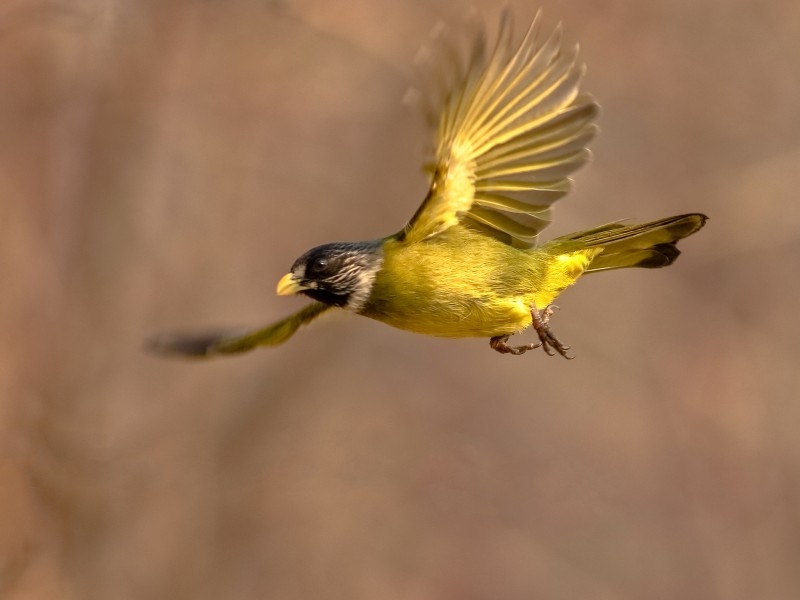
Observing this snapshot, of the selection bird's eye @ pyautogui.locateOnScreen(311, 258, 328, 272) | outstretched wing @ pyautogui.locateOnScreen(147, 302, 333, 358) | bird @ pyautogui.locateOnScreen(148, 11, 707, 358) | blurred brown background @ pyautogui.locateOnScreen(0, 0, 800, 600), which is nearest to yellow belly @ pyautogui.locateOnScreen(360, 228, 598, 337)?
bird @ pyautogui.locateOnScreen(148, 11, 707, 358)

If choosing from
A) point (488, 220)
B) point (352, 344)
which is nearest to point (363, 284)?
point (488, 220)

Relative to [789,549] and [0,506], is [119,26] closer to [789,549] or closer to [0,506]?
[0,506]

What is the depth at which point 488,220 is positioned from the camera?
3.57 m

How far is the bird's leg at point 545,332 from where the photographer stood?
341 cm

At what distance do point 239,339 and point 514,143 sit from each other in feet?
3.85

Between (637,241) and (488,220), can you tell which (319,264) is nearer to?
(488,220)

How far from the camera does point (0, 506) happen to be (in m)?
5.56

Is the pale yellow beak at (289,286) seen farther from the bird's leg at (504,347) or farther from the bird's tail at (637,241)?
the bird's tail at (637,241)

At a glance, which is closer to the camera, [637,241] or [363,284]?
[363,284]

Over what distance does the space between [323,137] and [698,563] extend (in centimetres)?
397

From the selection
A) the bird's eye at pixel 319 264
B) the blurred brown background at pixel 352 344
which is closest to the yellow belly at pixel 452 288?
the bird's eye at pixel 319 264

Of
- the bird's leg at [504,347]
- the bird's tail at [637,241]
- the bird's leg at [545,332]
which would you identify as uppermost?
the bird's tail at [637,241]

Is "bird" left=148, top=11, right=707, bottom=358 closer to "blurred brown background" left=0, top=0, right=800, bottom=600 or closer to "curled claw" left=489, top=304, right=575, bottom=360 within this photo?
"curled claw" left=489, top=304, right=575, bottom=360

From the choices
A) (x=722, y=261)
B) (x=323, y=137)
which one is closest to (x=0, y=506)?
(x=323, y=137)
